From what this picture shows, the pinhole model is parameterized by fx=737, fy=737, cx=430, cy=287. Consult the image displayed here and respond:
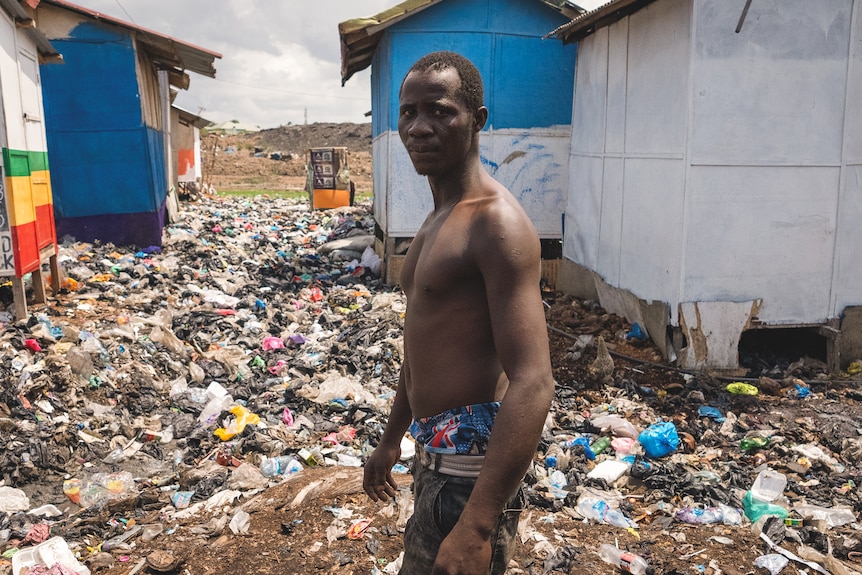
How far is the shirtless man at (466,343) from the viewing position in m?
1.71

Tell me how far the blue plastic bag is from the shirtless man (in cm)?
330

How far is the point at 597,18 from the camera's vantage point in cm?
746

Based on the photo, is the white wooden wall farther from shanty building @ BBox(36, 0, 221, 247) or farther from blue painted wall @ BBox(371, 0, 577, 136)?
shanty building @ BBox(36, 0, 221, 247)

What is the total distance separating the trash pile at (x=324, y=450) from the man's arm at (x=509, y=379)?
1.88m

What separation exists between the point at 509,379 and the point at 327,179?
59.7 ft

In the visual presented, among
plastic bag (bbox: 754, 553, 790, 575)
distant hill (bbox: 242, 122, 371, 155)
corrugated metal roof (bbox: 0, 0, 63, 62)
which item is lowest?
plastic bag (bbox: 754, 553, 790, 575)

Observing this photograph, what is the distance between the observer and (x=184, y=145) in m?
23.8

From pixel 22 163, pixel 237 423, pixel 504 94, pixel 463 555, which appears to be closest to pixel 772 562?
pixel 463 555

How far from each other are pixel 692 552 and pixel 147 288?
7.35m

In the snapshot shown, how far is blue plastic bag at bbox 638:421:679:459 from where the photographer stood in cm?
497

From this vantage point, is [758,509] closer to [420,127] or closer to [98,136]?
[420,127]

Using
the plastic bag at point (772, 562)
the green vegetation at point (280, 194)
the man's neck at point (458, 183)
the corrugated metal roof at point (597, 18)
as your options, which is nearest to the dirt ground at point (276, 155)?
the green vegetation at point (280, 194)

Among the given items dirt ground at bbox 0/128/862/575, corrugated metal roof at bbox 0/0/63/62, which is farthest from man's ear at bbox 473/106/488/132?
corrugated metal roof at bbox 0/0/63/62

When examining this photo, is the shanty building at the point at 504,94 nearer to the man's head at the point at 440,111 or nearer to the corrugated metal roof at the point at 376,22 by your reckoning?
the corrugated metal roof at the point at 376,22
